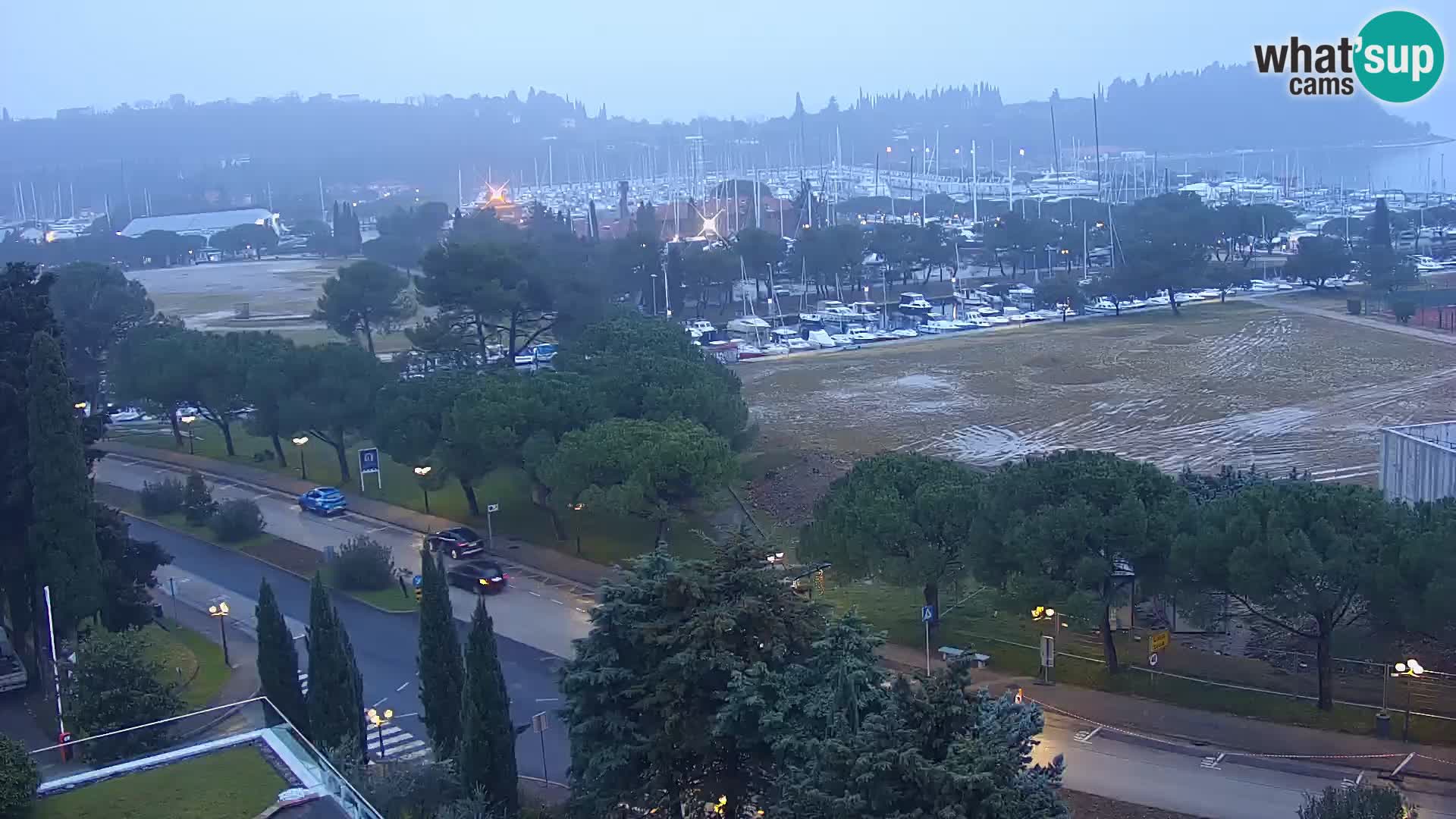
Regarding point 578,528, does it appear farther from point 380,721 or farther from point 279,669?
point 279,669

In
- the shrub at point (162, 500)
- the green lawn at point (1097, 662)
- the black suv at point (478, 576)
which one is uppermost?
the shrub at point (162, 500)

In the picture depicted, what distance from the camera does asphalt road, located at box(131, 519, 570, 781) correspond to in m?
11.0

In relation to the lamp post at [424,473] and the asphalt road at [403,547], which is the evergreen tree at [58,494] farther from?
the lamp post at [424,473]

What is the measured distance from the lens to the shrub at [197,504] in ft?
59.0

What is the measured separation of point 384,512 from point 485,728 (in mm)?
10029

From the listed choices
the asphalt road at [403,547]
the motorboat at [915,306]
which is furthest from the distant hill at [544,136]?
the asphalt road at [403,547]

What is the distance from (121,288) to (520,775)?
20558mm

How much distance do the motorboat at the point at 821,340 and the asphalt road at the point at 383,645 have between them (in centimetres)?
1866

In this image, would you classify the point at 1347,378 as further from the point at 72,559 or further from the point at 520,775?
the point at 72,559

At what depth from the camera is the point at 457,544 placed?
52.2ft

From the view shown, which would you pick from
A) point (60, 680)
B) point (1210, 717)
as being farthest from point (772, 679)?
point (60, 680)

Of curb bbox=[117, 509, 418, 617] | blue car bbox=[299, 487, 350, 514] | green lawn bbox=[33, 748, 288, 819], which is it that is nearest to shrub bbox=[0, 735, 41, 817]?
green lawn bbox=[33, 748, 288, 819]

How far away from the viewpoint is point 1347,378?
82.8 ft

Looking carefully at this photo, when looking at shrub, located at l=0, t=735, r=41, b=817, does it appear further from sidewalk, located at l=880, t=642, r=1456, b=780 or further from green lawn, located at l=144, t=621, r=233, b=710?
sidewalk, located at l=880, t=642, r=1456, b=780
